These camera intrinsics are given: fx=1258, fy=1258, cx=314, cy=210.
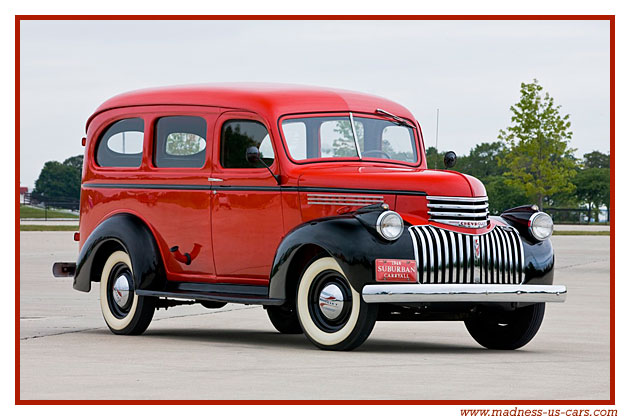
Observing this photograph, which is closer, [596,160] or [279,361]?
[279,361]

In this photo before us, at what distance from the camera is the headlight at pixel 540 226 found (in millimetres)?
11031

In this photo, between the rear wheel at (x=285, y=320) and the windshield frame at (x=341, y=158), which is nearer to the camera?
the windshield frame at (x=341, y=158)

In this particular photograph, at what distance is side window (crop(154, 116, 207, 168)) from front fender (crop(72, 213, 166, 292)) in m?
0.68

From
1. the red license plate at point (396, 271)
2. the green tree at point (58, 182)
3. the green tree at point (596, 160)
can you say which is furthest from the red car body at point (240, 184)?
the green tree at point (596, 160)

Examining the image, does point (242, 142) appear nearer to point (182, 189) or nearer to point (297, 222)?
point (182, 189)

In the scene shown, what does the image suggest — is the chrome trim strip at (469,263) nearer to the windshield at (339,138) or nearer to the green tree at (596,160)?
the windshield at (339,138)

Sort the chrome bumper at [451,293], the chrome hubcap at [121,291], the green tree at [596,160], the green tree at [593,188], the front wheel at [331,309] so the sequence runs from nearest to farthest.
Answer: the chrome bumper at [451,293] → the front wheel at [331,309] → the chrome hubcap at [121,291] → the green tree at [593,188] → the green tree at [596,160]

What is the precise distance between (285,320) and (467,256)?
9.20ft

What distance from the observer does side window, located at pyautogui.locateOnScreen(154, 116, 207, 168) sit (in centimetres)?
1191

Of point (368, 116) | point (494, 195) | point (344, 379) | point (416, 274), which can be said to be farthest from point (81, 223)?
point (494, 195)

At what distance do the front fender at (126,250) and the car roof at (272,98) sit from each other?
4.11 feet

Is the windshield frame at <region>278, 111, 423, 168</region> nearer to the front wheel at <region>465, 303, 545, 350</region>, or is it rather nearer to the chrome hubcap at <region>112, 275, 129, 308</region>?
the front wheel at <region>465, 303, 545, 350</region>

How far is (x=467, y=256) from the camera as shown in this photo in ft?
34.0

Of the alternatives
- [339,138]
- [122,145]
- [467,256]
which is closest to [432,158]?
[339,138]
